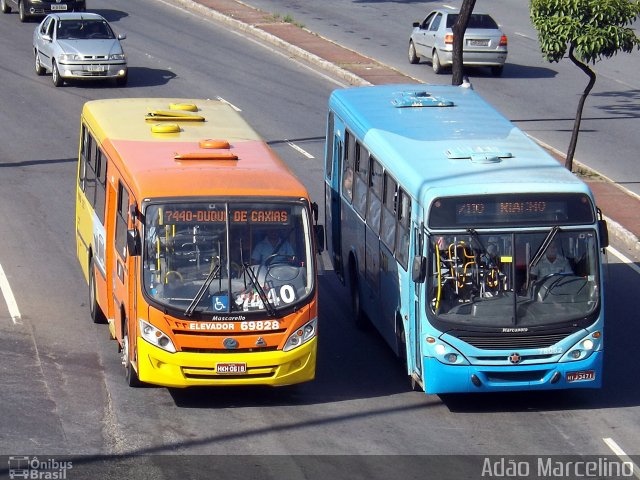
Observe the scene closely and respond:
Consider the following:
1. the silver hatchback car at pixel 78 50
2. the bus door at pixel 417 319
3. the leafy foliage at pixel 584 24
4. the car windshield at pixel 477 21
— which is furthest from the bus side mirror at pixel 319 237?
the car windshield at pixel 477 21

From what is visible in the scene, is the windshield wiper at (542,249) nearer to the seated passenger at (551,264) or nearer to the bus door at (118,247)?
the seated passenger at (551,264)

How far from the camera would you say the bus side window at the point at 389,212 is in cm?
1421

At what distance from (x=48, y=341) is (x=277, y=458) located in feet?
14.9

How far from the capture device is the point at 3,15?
40.7m

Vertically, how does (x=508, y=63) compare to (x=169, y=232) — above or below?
below

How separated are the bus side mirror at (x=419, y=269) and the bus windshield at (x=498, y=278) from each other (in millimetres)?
84

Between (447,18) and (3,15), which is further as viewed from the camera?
(3,15)

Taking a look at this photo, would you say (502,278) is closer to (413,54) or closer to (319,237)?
(319,237)

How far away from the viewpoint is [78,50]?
99.6 feet

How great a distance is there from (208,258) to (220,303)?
1.57 feet

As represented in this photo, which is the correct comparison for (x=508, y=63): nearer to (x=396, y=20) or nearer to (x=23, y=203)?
(x=396, y=20)

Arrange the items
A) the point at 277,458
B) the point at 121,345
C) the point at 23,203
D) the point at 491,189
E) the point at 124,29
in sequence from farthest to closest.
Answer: the point at 124,29 < the point at 23,203 < the point at 121,345 < the point at 491,189 < the point at 277,458

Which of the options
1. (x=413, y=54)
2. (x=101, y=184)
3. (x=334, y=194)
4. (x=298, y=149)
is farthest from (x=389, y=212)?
(x=413, y=54)

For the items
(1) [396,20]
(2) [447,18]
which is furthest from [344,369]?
(1) [396,20]
